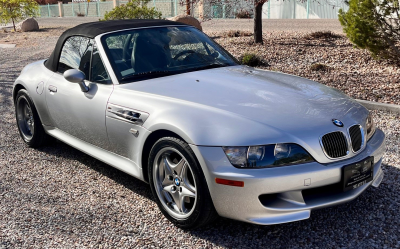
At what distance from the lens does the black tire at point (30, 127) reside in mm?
5398

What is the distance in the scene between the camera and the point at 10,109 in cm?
776

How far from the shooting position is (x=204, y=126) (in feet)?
10.7

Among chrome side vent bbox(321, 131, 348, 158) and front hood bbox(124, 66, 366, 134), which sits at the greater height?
front hood bbox(124, 66, 366, 134)

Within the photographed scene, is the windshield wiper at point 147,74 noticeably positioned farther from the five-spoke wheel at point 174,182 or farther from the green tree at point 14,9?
the green tree at point 14,9

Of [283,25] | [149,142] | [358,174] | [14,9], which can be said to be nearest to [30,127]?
[149,142]

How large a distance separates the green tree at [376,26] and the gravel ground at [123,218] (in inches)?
137

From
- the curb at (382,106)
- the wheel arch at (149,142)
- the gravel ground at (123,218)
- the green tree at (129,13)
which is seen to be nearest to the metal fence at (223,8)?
the green tree at (129,13)

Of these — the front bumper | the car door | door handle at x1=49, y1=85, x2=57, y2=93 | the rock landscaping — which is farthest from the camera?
the rock landscaping

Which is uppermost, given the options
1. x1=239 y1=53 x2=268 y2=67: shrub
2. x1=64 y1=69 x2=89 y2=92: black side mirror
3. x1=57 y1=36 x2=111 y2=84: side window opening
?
x1=57 y1=36 x2=111 y2=84: side window opening

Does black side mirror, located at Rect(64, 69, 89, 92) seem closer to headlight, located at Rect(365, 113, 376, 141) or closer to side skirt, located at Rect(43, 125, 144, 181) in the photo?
side skirt, located at Rect(43, 125, 144, 181)

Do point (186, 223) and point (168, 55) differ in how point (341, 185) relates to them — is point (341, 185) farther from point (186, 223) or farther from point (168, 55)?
point (168, 55)

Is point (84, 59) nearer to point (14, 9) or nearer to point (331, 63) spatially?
point (331, 63)

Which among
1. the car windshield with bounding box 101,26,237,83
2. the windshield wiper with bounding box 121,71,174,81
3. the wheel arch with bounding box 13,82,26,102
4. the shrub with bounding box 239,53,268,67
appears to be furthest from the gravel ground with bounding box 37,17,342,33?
the windshield wiper with bounding box 121,71,174,81

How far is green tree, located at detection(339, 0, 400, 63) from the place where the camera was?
7910mm
